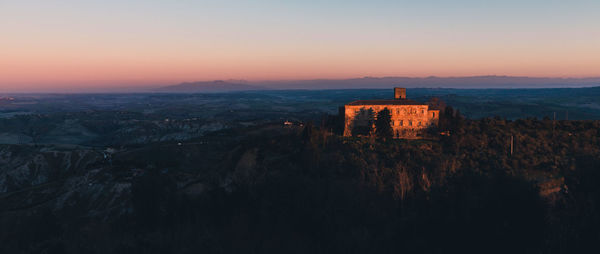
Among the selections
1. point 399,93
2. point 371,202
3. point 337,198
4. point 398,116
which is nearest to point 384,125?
point 398,116

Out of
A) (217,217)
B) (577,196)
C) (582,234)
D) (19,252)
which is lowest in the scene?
(19,252)

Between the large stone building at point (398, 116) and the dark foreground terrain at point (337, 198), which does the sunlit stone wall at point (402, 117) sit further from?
the dark foreground terrain at point (337, 198)

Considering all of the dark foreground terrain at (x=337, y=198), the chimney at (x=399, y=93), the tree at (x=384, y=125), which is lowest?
the dark foreground terrain at (x=337, y=198)

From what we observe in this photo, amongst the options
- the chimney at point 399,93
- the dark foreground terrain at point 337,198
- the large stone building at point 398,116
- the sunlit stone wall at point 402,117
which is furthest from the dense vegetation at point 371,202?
the chimney at point 399,93

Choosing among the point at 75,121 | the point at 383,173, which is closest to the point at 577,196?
→ the point at 383,173

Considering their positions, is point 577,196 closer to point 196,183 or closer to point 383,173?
point 383,173

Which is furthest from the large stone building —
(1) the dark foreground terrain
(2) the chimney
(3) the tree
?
(2) the chimney
